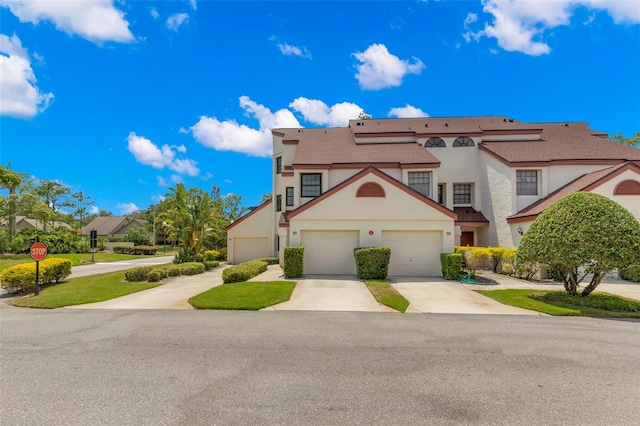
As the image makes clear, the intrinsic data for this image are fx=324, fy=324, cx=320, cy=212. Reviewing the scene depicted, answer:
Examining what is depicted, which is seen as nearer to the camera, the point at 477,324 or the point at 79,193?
the point at 477,324

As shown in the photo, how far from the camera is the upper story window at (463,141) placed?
2356 centimetres

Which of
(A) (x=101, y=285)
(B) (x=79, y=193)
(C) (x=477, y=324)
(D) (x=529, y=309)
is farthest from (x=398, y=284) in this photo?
(B) (x=79, y=193)

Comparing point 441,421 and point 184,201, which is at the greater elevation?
point 184,201

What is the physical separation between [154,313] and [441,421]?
27.1ft

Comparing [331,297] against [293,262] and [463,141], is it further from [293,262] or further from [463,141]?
[463,141]

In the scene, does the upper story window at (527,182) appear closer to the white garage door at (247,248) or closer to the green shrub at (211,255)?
the white garage door at (247,248)

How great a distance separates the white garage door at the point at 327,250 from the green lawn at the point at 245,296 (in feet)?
12.4

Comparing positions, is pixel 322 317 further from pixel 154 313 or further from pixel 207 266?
pixel 207 266

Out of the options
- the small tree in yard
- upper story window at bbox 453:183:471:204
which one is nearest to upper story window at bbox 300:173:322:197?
upper story window at bbox 453:183:471:204

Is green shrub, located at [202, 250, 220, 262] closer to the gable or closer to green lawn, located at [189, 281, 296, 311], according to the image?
the gable

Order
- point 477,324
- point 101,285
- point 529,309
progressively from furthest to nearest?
1. point 101,285
2. point 529,309
3. point 477,324

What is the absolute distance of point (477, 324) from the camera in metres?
8.25

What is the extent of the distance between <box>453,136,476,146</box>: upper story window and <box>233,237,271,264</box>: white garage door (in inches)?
650

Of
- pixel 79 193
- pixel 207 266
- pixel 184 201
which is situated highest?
pixel 79 193
